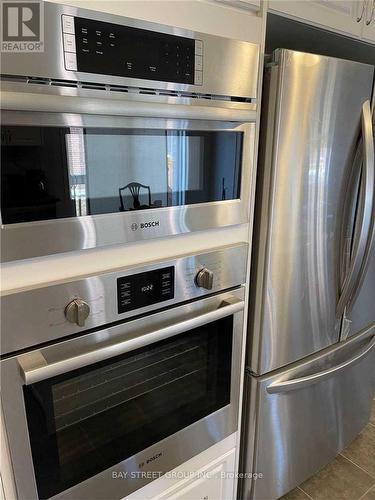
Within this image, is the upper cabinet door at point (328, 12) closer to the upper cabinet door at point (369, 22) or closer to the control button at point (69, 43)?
the upper cabinet door at point (369, 22)

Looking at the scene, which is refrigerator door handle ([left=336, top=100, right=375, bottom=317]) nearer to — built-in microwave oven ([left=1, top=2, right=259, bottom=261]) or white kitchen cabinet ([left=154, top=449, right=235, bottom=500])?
built-in microwave oven ([left=1, top=2, right=259, bottom=261])

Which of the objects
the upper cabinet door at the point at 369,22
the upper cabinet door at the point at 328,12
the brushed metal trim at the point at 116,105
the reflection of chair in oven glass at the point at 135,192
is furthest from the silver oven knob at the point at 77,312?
the upper cabinet door at the point at 369,22

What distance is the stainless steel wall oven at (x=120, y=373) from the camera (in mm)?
839

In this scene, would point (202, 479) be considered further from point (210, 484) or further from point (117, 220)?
point (117, 220)

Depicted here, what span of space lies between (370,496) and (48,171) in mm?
1928

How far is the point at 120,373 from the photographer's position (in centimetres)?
102

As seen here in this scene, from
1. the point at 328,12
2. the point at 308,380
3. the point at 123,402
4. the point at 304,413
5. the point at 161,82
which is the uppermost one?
the point at 328,12

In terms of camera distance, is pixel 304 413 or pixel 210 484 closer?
pixel 210 484

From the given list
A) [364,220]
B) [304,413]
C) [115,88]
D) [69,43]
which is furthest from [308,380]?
[69,43]

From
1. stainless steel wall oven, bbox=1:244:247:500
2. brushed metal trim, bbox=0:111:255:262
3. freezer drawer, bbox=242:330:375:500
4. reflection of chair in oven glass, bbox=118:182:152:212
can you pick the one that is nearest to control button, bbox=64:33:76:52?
brushed metal trim, bbox=0:111:255:262

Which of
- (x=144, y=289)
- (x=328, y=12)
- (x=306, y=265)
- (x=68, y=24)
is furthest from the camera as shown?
(x=306, y=265)

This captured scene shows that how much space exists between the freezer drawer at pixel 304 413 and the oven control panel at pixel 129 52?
40.3 inches

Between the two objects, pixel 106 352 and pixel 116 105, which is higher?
pixel 116 105

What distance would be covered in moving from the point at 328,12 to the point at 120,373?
48.3 inches
